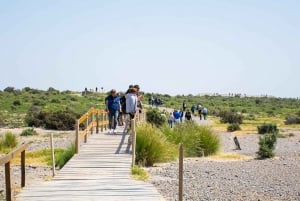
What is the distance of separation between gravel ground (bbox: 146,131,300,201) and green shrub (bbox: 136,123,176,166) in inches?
16.0

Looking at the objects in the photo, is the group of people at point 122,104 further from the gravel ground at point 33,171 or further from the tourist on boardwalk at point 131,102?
the gravel ground at point 33,171

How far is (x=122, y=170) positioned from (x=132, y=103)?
21.3 feet

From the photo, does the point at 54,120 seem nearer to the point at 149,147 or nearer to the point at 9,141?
the point at 9,141

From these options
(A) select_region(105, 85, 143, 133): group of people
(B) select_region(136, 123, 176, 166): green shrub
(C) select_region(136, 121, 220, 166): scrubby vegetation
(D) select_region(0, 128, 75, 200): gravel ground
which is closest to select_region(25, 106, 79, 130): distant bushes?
(D) select_region(0, 128, 75, 200): gravel ground

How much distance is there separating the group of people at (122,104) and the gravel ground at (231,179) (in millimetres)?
2545

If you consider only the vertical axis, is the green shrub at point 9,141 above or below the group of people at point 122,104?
below

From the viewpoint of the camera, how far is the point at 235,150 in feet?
115

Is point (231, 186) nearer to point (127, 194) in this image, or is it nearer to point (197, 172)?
point (197, 172)

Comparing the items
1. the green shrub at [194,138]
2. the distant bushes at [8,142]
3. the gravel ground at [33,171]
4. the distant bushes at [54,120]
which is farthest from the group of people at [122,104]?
the distant bushes at [54,120]

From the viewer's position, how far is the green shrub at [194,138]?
26686 mm

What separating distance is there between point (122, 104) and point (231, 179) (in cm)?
735

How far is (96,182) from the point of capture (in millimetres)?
14633

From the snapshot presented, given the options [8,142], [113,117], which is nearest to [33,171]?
[113,117]

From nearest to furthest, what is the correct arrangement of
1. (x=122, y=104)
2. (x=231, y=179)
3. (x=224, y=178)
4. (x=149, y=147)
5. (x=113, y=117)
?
(x=231, y=179)
(x=224, y=178)
(x=149, y=147)
(x=113, y=117)
(x=122, y=104)
